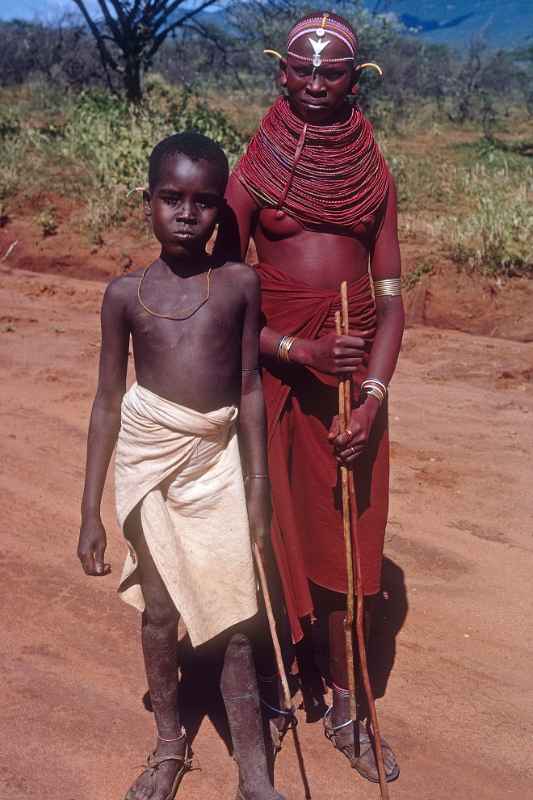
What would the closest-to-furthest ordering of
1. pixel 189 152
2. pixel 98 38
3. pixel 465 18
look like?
pixel 189 152
pixel 98 38
pixel 465 18

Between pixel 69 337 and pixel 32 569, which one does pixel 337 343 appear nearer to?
pixel 32 569

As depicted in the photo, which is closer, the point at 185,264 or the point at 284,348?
the point at 185,264

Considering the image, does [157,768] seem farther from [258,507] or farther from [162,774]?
[258,507]

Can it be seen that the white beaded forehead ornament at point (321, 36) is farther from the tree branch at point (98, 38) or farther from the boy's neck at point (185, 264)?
the tree branch at point (98, 38)

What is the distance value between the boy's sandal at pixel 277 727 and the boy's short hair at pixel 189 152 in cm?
151

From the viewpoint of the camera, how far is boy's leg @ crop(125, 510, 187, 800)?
2.17 metres

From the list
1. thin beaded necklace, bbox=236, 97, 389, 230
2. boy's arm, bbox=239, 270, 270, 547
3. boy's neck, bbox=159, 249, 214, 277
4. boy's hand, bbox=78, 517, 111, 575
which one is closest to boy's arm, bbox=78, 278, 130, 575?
boy's hand, bbox=78, 517, 111, 575

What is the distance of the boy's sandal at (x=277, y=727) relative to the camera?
8.36 feet

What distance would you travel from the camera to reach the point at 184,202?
2.02 meters

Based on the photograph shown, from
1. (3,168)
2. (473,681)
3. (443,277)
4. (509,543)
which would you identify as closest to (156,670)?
(473,681)

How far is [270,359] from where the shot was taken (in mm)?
2316

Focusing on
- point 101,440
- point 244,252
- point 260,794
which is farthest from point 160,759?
point 244,252

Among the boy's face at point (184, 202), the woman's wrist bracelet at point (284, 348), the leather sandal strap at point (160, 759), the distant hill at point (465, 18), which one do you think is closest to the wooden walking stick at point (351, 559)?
the woman's wrist bracelet at point (284, 348)

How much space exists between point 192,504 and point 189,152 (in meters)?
0.82
